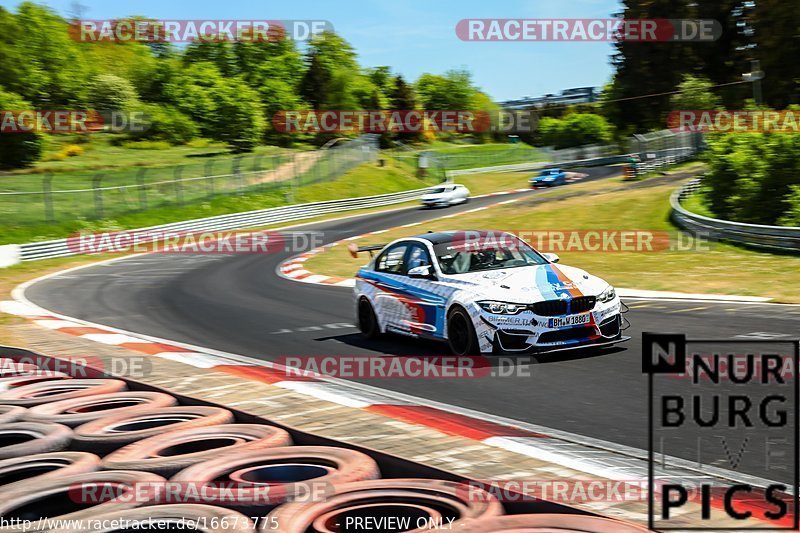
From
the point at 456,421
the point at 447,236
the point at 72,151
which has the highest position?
the point at 72,151

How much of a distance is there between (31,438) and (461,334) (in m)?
4.96

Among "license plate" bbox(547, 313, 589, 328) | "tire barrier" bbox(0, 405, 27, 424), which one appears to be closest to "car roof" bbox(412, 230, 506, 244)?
"license plate" bbox(547, 313, 589, 328)

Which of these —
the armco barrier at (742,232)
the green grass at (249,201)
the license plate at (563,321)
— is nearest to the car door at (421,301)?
the license plate at (563,321)

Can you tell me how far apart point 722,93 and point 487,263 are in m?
68.3

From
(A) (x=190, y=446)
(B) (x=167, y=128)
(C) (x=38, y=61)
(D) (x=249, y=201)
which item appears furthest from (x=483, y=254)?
(C) (x=38, y=61)

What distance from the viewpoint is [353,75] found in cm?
11462

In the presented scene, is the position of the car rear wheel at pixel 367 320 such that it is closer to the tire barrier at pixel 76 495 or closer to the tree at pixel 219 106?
the tire barrier at pixel 76 495

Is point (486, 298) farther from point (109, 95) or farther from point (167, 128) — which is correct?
point (109, 95)

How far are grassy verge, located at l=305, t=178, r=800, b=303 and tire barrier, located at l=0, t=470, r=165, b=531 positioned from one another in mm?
11726

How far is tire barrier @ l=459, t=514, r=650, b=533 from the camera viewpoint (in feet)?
12.5

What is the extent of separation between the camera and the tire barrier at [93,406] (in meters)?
6.61

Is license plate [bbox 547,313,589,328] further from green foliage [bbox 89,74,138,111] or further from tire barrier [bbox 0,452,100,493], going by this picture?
green foliage [bbox 89,74,138,111]

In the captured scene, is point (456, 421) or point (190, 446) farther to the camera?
point (456, 421)

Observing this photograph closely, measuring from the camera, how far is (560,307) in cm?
955
